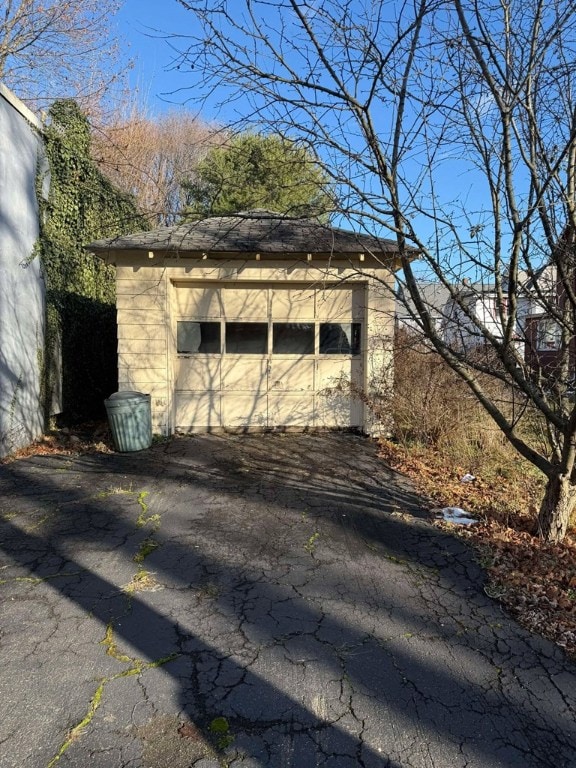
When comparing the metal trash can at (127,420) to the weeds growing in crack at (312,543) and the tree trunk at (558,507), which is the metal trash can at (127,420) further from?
the tree trunk at (558,507)

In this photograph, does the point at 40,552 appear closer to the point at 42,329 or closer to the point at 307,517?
the point at 307,517

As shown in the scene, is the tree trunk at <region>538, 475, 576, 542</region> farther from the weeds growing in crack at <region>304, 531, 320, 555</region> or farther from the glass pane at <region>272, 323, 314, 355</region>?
the glass pane at <region>272, 323, 314, 355</region>

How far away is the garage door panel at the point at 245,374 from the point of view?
28.8 feet

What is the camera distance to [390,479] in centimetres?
623

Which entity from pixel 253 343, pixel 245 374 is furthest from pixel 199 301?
pixel 245 374

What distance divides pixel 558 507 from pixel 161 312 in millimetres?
6567

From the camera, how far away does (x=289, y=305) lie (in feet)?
28.7

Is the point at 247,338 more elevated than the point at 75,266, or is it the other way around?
the point at 75,266

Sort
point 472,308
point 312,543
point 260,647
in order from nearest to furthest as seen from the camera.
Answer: point 260,647, point 472,308, point 312,543

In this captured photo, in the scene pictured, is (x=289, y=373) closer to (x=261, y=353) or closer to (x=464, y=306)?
(x=261, y=353)

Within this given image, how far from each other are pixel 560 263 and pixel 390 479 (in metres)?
3.47

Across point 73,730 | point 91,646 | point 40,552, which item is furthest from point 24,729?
point 40,552

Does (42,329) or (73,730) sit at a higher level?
(42,329)

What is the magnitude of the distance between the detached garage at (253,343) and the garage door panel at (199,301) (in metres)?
0.02
